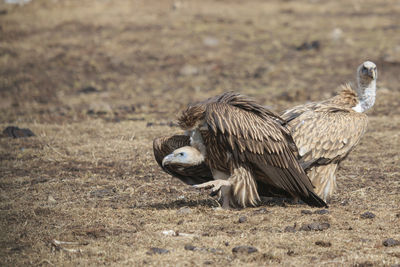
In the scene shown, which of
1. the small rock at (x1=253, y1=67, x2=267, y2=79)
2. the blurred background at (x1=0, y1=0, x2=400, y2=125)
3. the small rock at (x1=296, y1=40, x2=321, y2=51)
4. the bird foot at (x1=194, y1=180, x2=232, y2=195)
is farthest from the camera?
the small rock at (x1=296, y1=40, x2=321, y2=51)

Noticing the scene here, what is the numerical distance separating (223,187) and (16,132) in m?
5.34

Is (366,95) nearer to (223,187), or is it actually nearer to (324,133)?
(324,133)

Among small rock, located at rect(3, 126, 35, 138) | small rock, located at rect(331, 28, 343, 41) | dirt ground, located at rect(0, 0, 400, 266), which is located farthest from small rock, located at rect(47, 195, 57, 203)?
small rock, located at rect(331, 28, 343, 41)

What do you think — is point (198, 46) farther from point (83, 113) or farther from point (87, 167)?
point (87, 167)

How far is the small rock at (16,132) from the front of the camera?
10.4m

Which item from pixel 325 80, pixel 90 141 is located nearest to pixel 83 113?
pixel 90 141

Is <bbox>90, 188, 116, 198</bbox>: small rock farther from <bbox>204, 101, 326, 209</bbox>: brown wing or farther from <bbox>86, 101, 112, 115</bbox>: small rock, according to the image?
<bbox>86, 101, 112, 115</bbox>: small rock

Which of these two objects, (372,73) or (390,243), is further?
(372,73)

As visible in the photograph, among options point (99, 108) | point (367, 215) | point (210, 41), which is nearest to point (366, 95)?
point (367, 215)

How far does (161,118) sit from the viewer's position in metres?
12.0

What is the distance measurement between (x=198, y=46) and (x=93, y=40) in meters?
3.16

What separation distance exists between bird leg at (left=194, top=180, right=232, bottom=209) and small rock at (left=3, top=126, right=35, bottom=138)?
16.5 feet

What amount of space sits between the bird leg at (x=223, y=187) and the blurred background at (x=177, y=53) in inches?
238

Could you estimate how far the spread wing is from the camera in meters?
6.64
